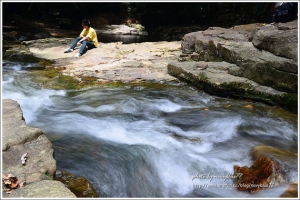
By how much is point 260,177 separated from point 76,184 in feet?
6.81

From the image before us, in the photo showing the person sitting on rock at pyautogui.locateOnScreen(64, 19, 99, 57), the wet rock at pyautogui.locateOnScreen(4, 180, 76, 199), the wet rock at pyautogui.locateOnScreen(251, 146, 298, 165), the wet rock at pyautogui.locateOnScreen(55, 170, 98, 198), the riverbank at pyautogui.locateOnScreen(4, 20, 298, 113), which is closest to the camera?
the wet rock at pyautogui.locateOnScreen(4, 180, 76, 199)

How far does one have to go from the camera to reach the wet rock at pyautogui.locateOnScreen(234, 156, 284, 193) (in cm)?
295

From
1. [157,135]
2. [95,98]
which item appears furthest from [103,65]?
[157,135]

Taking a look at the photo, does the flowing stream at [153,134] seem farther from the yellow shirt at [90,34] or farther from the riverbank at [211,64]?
the yellow shirt at [90,34]

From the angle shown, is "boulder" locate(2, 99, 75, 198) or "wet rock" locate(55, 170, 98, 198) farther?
"wet rock" locate(55, 170, 98, 198)

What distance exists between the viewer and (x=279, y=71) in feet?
18.1

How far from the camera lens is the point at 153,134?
4492mm

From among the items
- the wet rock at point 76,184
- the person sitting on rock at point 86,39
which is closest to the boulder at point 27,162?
the wet rock at point 76,184

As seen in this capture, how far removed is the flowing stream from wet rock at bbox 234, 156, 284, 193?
82 millimetres

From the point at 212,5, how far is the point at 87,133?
64.6ft

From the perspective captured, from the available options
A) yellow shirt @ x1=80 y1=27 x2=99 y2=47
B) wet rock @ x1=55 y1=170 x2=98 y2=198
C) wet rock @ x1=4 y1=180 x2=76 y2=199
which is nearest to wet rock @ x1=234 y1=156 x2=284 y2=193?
wet rock @ x1=55 y1=170 x2=98 y2=198

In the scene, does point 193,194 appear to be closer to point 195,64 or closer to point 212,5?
point 195,64

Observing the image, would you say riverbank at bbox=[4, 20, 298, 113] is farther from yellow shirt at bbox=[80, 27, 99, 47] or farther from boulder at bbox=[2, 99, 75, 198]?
boulder at bbox=[2, 99, 75, 198]

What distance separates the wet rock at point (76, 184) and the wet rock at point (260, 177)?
5.52 ft
